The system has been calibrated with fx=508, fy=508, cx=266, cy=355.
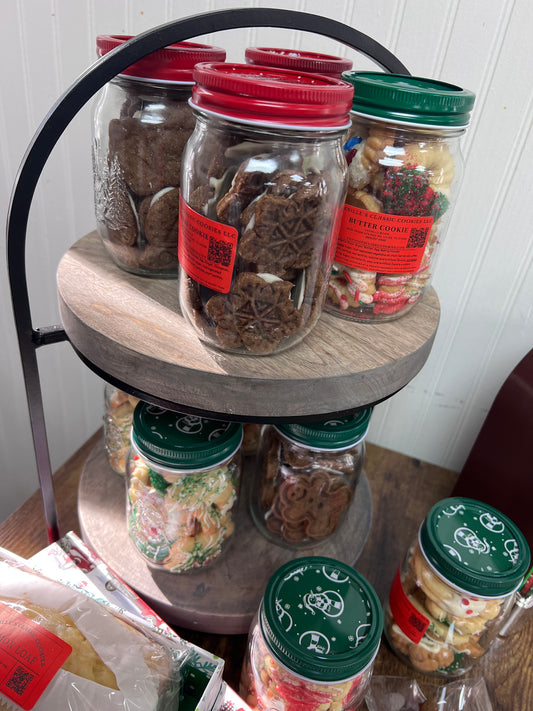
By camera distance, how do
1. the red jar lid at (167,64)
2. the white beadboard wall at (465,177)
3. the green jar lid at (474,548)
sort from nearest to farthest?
the red jar lid at (167,64) < the green jar lid at (474,548) < the white beadboard wall at (465,177)

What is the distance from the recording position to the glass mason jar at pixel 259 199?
0.36 metres

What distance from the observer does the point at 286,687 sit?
51 cm

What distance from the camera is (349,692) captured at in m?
0.52

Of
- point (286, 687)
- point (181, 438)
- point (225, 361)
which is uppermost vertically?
point (225, 361)

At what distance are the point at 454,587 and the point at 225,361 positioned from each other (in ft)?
1.27

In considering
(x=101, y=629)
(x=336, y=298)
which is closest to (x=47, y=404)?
(x=101, y=629)

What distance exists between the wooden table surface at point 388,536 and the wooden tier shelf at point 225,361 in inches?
15.5

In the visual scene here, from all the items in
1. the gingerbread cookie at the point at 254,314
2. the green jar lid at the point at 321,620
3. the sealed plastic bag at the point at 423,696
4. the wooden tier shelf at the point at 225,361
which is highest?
the gingerbread cookie at the point at 254,314

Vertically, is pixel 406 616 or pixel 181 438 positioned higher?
pixel 181 438

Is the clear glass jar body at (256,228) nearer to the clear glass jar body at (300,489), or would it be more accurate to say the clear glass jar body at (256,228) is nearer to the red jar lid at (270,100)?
the red jar lid at (270,100)

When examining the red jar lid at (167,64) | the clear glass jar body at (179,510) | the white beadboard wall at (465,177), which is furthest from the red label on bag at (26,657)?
the white beadboard wall at (465,177)

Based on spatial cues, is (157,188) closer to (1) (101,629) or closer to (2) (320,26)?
(2) (320,26)

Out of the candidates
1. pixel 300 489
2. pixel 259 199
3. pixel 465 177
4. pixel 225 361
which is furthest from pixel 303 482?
pixel 465 177

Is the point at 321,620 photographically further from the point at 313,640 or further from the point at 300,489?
the point at 300,489
